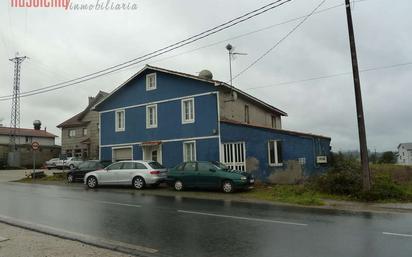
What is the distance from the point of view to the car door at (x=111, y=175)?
21.4 metres

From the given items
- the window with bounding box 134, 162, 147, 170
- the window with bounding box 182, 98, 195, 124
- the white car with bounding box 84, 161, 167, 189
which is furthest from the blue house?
the window with bounding box 134, 162, 147, 170

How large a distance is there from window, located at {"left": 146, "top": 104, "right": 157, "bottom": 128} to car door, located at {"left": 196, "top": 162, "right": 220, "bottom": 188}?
8176 mm

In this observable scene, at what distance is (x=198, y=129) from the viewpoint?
23922 mm

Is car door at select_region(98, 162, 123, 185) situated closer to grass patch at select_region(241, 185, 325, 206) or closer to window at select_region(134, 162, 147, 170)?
window at select_region(134, 162, 147, 170)

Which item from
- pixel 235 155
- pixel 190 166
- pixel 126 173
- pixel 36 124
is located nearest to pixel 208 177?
pixel 190 166

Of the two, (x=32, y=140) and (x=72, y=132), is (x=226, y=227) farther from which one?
(x=32, y=140)

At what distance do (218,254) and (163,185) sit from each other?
15602mm

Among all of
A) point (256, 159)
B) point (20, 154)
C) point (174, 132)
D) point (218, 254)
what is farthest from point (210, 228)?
point (20, 154)

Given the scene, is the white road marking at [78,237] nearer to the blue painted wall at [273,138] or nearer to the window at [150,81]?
the blue painted wall at [273,138]

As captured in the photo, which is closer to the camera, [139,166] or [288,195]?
[288,195]

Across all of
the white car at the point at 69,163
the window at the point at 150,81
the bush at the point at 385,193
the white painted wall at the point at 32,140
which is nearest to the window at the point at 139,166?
the window at the point at 150,81

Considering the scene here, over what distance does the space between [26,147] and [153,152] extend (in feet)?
133

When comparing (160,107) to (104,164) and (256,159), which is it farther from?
(256,159)

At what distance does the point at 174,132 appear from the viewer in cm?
2514
